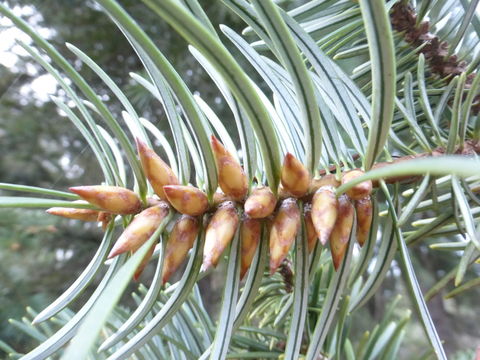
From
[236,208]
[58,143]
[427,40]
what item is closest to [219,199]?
[236,208]

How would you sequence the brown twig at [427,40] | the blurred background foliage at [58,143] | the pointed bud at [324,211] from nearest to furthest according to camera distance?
the pointed bud at [324,211], the brown twig at [427,40], the blurred background foliage at [58,143]

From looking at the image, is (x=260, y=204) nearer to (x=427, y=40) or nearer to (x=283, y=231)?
(x=283, y=231)

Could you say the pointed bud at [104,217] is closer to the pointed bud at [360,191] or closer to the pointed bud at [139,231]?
the pointed bud at [139,231]

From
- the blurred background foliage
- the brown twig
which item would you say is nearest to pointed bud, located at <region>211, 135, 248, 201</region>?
A: the brown twig

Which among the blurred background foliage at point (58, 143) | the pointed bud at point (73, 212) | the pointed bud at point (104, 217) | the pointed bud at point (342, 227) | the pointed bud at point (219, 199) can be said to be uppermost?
the blurred background foliage at point (58, 143)

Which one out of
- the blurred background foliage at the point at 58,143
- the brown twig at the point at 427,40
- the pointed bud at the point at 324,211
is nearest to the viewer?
the pointed bud at the point at 324,211

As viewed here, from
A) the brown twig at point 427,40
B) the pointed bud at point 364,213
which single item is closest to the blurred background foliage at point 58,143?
the brown twig at point 427,40

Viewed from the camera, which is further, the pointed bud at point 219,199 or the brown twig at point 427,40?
the brown twig at point 427,40

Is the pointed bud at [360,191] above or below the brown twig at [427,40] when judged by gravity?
below
